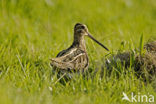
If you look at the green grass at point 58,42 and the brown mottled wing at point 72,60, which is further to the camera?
the brown mottled wing at point 72,60

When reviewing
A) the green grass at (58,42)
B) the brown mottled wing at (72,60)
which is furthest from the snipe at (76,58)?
the green grass at (58,42)

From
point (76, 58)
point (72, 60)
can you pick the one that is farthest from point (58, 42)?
point (72, 60)

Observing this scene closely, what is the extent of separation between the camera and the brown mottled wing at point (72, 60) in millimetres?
5000

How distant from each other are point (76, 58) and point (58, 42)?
1990 millimetres

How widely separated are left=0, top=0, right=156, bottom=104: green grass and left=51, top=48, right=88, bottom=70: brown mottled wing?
0.17 meters

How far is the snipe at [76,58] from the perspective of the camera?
5.04 meters

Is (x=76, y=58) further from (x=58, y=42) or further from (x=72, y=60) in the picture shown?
(x=58, y=42)

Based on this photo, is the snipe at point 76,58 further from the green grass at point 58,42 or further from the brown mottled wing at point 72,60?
the green grass at point 58,42

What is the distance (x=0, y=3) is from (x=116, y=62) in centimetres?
450

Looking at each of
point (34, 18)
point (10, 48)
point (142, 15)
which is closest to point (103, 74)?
point (10, 48)

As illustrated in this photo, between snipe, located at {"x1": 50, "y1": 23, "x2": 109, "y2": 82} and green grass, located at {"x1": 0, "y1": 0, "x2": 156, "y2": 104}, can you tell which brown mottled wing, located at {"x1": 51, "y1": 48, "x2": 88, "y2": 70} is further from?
green grass, located at {"x1": 0, "y1": 0, "x2": 156, "y2": 104}

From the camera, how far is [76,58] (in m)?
5.44

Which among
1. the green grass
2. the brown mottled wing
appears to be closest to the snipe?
the brown mottled wing

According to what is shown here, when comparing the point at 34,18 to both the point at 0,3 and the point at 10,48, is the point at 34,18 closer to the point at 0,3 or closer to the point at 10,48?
the point at 0,3
